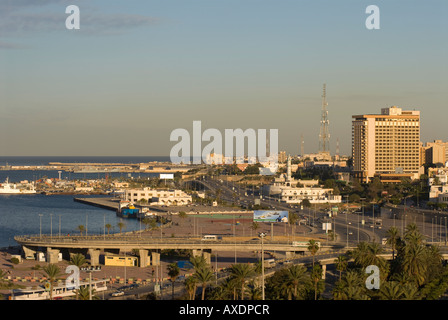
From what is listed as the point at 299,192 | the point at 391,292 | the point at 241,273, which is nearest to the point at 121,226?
the point at 241,273

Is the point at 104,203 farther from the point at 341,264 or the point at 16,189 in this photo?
the point at 341,264

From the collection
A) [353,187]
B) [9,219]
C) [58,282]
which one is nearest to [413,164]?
[353,187]

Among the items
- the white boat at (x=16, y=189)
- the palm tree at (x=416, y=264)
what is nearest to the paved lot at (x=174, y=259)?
the palm tree at (x=416, y=264)

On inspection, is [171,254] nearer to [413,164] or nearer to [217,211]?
[217,211]

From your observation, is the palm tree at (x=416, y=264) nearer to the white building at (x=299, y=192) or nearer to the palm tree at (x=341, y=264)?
the palm tree at (x=341, y=264)

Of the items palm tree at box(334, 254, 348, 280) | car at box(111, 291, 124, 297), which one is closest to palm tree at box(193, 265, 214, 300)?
car at box(111, 291, 124, 297)
